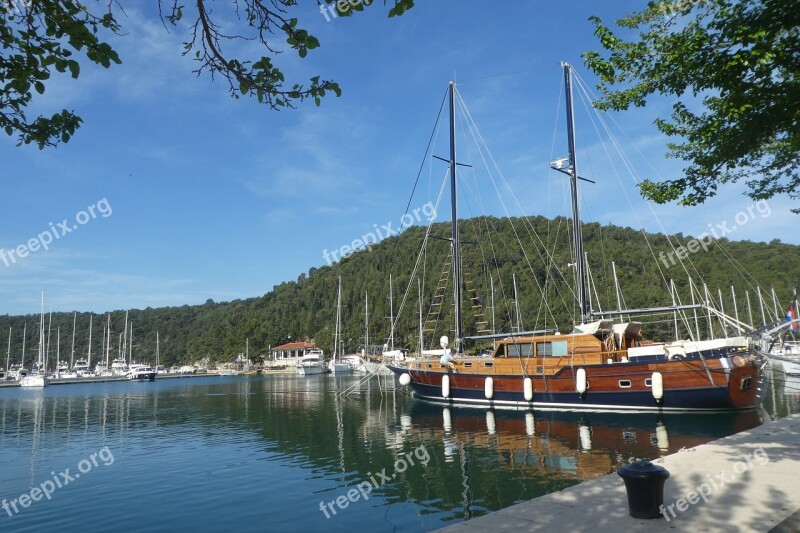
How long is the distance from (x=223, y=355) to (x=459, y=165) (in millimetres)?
111704

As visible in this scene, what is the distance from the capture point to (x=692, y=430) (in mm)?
18172

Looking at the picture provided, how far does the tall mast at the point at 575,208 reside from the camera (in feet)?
85.6

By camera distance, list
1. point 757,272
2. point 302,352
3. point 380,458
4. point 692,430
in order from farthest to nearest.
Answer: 1. point 302,352
2. point 757,272
3. point 692,430
4. point 380,458

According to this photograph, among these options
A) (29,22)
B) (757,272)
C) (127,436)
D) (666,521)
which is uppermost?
(757,272)

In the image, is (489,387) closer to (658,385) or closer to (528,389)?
(528,389)

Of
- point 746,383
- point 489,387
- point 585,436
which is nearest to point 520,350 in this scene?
point 489,387

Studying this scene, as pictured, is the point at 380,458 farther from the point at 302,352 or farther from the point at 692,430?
the point at 302,352

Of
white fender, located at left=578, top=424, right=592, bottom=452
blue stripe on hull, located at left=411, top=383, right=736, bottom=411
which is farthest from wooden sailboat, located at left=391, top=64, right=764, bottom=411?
white fender, located at left=578, top=424, right=592, bottom=452

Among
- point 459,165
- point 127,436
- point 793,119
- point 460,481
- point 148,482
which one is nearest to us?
point 793,119

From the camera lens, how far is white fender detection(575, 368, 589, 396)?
76.7ft

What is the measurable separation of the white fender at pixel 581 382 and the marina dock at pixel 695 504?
1356 centimetres

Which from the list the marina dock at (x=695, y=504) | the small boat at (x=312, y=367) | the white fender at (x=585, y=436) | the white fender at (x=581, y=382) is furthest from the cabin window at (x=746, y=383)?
the small boat at (x=312, y=367)

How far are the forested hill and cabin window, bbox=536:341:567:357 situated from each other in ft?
29.9

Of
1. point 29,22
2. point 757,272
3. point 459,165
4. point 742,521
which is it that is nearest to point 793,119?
point 742,521
